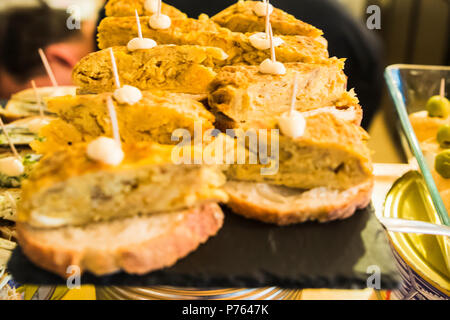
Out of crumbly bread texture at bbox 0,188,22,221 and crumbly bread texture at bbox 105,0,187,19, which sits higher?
crumbly bread texture at bbox 105,0,187,19

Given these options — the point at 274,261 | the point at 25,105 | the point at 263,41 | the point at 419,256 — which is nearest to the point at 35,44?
the point at 25,105

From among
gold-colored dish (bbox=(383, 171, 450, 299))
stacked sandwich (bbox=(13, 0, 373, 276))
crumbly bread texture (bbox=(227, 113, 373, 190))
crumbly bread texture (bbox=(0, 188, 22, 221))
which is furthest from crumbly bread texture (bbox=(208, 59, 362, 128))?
crumbly bread texture (bbox=(0, 188, 22, 221))

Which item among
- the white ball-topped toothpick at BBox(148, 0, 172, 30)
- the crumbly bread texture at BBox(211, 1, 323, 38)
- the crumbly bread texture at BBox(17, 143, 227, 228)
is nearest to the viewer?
the crumbly bread texture at BBox(17, 143, 227, 228)

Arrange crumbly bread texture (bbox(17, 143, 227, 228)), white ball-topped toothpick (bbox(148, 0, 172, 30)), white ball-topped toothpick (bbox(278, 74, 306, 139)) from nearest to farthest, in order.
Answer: crumbly bread texture (bbox(17, 143, 227, 228)), white ball-topped toothpick (bbox(278, 74, 306, 139)), white ball-topped toothpick (bbox(148, 0, 172, 30))

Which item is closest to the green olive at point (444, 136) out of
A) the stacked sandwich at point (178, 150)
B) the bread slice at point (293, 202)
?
the stacked sandwich at point (178, 150)

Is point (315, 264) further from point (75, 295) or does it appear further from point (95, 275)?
point (75, 295)

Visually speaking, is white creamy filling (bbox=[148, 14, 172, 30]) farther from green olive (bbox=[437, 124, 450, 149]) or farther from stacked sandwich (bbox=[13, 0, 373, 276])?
green olive (bbox=[437, 124, 450, 149])

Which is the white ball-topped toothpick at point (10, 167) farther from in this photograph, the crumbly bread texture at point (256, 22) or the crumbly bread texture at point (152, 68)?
the crumbly bread texture at point (256, 22)
